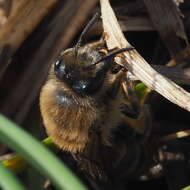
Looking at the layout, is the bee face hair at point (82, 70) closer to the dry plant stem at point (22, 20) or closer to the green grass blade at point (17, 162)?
the green grass blade at point (17, 162)

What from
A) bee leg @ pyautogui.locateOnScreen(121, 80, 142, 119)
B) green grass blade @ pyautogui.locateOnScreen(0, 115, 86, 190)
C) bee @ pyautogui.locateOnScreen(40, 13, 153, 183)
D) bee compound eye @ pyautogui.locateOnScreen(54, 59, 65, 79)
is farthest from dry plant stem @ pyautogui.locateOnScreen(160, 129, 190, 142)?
green grass blade @ pyautogui.locateOnScreen(0, 115, 86, 190)

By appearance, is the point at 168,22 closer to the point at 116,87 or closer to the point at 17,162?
the point at 116,87

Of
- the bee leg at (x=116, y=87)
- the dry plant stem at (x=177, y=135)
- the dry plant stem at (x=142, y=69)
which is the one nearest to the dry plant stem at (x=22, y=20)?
the dry plant stem at (x=142, y=69)

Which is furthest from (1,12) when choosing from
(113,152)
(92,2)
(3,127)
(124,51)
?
(3,127)

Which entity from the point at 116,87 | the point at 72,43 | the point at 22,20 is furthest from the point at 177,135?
the point at 22,20

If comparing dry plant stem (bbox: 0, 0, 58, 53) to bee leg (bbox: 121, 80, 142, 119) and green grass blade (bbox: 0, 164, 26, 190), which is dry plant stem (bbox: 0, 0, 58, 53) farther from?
green grass blade (bbox: 0, 164, 26, 190)

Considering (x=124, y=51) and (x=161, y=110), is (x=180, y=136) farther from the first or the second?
(x=124, y=51)
